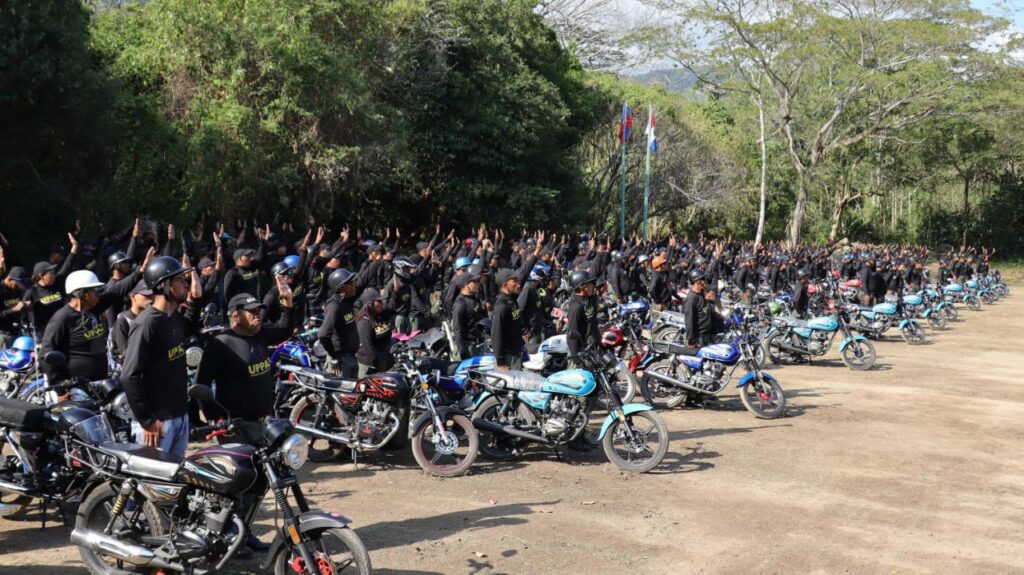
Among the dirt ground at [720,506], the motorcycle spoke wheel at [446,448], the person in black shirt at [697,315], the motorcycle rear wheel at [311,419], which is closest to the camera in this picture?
the dirt ground at [720,506]

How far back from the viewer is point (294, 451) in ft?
16.9

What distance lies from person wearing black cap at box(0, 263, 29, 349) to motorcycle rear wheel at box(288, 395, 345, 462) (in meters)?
3.63

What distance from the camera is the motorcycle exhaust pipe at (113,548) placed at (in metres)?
5.30

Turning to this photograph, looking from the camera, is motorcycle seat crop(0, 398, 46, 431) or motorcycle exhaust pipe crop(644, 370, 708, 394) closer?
motorcycle seat crop(0, 398, 46, 431)

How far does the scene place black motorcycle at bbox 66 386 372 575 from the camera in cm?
512

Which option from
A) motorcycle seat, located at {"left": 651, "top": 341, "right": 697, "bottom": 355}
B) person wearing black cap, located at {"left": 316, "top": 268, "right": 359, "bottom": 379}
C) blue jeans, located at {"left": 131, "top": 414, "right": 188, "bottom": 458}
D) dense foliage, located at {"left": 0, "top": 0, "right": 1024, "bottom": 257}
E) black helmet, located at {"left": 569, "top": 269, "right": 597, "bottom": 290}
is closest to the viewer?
blue jeans, located at {"left": 131, "top": 414, "right": 188, "bottom": 458}

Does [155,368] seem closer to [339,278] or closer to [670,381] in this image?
[339,278]

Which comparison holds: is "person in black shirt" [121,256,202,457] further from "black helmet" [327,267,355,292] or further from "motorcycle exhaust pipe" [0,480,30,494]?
"black helmet" [327,267,355,292]

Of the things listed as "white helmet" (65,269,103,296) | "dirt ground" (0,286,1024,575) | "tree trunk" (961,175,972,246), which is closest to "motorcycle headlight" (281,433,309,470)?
"dirt ground" (0,286,1024,575)

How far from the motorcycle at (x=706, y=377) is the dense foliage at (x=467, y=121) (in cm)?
1241

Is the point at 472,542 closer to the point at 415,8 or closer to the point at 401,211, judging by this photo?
the point at 415,8

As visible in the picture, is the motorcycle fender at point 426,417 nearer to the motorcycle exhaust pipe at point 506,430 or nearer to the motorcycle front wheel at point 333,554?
the motorcycle exhaust pipe at point 506,430

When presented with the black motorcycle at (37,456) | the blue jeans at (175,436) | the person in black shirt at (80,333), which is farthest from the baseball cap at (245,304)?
the person in black shirt at (80,333)

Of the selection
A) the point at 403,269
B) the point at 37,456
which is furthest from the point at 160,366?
the point at 403,269
